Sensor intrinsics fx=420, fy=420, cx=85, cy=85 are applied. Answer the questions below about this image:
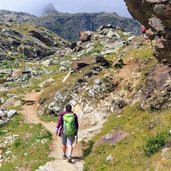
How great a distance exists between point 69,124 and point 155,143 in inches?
229

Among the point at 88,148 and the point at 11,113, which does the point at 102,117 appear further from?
the point at 11,113

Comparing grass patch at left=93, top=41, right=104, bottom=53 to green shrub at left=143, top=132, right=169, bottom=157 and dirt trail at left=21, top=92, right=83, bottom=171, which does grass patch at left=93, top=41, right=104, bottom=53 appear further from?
green shrub at left=143, top=132, right=169, bottom=157

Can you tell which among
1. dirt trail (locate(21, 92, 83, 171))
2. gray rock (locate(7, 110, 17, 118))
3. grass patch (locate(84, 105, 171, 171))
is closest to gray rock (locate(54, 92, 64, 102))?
dirt trail (locate(21, 92, 83, 171))

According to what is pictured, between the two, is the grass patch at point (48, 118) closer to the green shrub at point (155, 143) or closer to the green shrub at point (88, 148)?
the green shrub at point (88, 148)

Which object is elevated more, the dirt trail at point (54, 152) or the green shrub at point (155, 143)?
the green shrub at point (155, 143)

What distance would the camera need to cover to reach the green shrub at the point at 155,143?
70.4 ft

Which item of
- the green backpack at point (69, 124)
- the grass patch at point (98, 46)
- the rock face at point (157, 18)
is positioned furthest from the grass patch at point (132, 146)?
the grass patch at point (98, 46)

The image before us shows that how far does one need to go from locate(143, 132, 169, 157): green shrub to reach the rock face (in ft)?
16.8

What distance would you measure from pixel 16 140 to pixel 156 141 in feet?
44.6

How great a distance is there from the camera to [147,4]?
80.4 ft

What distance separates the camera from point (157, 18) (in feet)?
79.0

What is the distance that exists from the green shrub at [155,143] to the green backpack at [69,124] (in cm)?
501

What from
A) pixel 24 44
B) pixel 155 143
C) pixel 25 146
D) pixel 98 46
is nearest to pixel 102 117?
pixel 25 146

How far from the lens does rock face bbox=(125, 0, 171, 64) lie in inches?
847
